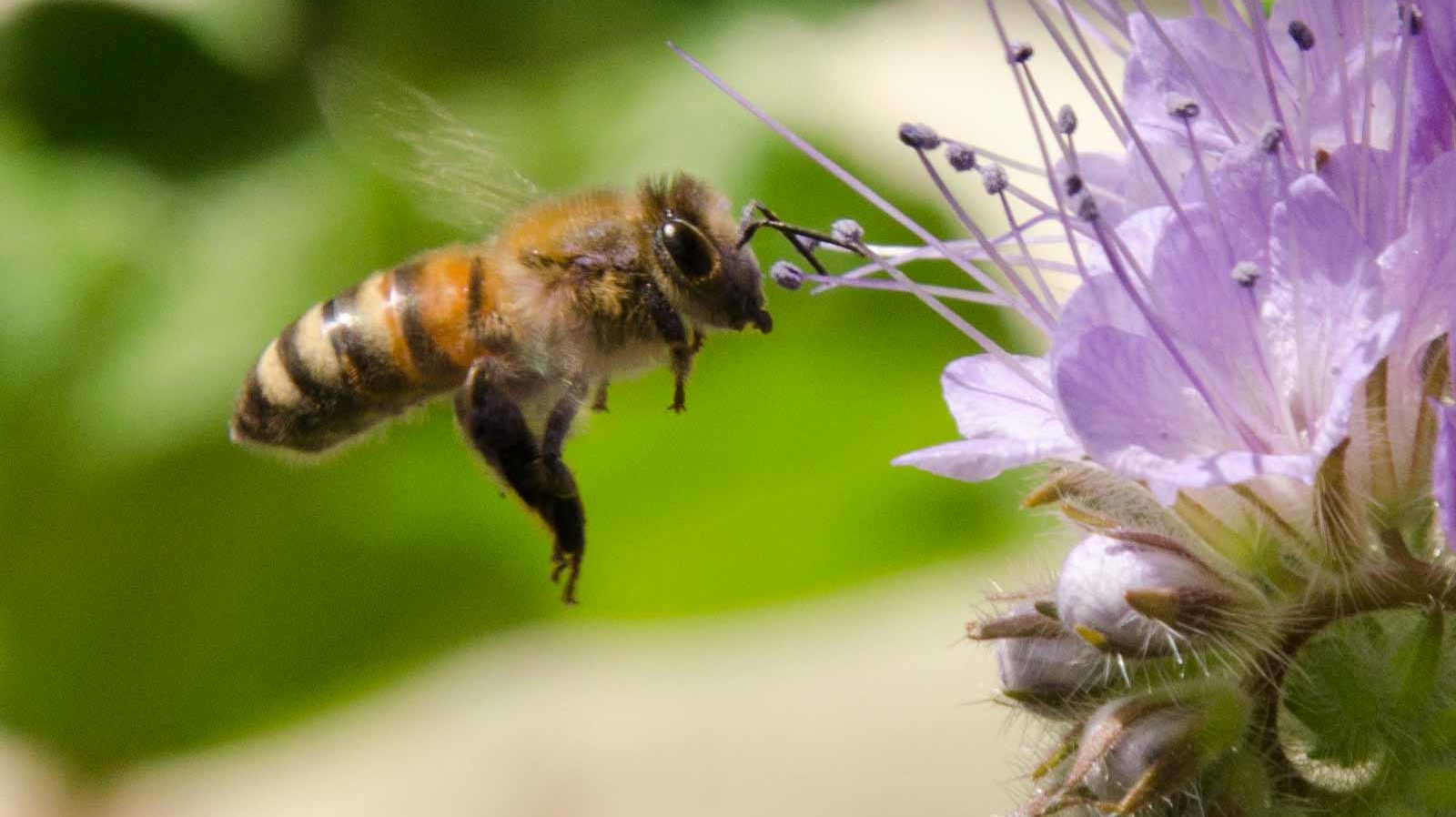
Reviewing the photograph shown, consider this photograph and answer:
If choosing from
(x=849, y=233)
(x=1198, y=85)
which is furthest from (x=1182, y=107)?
(x=849, y=233)

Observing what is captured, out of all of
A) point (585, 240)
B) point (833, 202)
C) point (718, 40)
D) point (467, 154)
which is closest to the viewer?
point (585, 240)

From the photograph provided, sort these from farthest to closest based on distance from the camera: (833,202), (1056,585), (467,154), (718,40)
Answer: (718,40), (833,202), (467,154), (1056,585)

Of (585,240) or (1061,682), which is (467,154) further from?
(1061,682)

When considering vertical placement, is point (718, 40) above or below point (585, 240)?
below

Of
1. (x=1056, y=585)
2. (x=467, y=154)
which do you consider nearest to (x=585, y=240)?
(x=467, y=154)

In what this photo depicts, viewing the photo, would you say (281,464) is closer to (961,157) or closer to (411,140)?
(411,140)

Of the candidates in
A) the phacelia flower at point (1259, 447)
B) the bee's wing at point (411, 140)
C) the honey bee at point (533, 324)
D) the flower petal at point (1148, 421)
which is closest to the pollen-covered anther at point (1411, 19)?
the phacelia flower at point (1259, 447)

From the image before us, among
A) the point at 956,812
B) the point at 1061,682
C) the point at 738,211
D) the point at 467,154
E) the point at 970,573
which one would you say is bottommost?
the point at 956,812

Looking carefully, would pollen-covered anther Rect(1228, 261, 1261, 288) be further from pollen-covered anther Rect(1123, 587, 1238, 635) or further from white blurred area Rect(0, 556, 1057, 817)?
white blurred area Rect(0, 556, 1057, 817)
